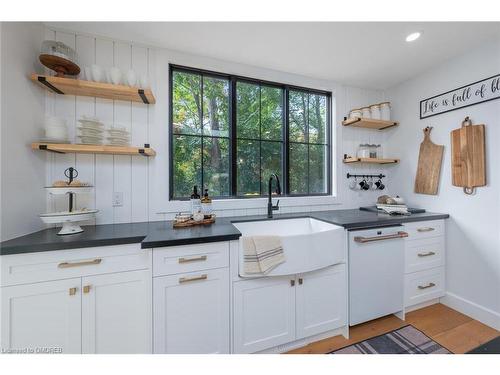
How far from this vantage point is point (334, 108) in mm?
2520

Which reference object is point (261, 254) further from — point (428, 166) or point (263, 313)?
point (428, 166)

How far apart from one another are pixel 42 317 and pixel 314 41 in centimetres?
265

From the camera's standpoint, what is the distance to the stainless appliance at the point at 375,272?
172cm

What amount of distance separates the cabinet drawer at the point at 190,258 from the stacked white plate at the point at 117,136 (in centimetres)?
97

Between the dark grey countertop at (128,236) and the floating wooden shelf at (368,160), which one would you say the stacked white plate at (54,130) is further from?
the floating wooden shelf at (368,160)

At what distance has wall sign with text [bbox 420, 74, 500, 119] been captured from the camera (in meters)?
1.80

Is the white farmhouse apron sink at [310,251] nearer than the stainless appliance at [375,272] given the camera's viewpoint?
Yes

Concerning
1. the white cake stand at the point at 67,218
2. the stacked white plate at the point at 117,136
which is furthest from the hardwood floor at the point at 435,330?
the stacked white plate at the point at 117,136

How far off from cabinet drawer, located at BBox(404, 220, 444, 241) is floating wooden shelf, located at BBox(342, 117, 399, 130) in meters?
1.18

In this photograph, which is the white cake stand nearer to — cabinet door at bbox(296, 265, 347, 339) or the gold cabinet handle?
cabinet door at bbox(296, 265, 347, 339)

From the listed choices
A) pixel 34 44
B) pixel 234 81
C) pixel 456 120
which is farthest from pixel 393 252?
pixel 34 44

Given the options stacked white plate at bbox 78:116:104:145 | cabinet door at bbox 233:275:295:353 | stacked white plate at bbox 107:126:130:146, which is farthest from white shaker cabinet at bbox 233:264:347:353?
stacked white plate at bbox 78:116:104:145

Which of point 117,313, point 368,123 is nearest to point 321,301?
point 117,313

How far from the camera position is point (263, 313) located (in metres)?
1.46
